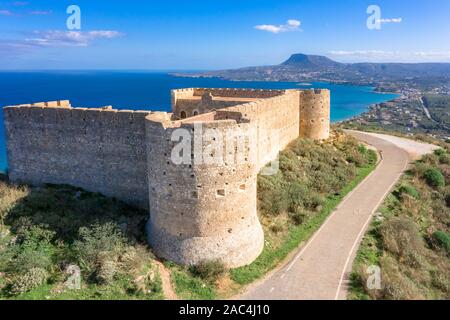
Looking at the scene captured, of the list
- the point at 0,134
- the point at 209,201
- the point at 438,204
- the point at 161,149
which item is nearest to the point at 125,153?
the point at 161,149

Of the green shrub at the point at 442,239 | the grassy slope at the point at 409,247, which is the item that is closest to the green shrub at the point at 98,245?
A: the grassy slope at the point at 409,247

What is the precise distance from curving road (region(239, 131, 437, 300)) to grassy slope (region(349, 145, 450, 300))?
43 centimetres

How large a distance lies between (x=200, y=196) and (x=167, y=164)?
1.49m

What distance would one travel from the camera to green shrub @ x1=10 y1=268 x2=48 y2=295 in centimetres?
1196

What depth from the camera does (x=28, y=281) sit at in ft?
39.7

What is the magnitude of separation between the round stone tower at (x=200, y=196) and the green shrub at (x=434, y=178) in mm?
15155

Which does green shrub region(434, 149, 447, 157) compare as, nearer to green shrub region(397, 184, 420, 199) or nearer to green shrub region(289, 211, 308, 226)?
green shrub region(397, 184, 420, 199)

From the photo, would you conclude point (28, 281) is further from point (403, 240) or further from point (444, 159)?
point (444, 159)

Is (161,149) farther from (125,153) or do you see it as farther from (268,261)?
(268,261)

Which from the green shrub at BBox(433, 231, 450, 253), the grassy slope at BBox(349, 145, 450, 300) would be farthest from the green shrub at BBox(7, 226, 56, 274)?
the green shrub at BBox(433, 231, 450, 253)

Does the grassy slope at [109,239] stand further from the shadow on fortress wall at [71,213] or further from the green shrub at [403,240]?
the green shrub at [403,240]

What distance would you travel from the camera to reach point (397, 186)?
74.4 ft

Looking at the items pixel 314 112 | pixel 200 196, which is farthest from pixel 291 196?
pixel 314 112
